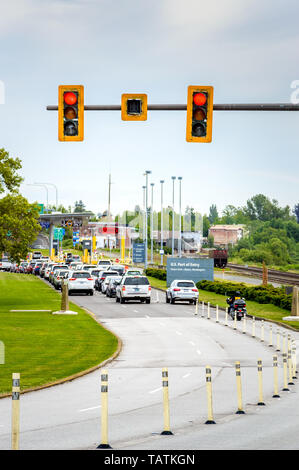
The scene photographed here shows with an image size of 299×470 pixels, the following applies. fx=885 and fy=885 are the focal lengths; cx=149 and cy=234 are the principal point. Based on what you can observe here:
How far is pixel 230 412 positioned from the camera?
16203 mm

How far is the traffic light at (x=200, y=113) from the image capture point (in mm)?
17703

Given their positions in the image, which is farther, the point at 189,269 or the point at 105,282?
the point at 189,269

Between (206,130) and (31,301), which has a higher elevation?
(206,130)

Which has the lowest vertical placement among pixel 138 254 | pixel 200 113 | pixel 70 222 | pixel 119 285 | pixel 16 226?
pixel 119 285

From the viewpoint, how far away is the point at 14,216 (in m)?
49.0

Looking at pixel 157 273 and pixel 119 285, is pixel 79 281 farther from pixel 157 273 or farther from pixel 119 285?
pixel 157 273

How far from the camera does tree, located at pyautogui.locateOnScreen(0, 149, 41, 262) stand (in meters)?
48.6

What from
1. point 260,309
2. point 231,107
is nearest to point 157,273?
point 260,309

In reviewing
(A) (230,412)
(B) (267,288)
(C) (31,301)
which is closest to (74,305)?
(C) (31,301)

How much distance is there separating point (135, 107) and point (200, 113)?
1313mm
